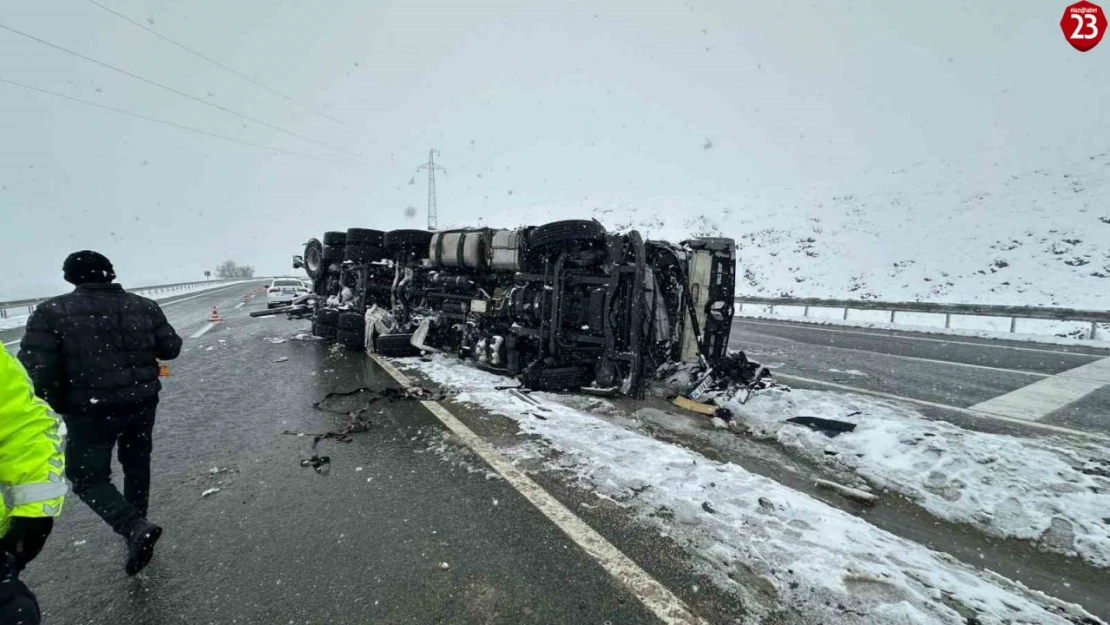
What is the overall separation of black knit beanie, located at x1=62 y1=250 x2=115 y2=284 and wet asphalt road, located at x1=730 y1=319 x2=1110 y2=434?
7.09 metres

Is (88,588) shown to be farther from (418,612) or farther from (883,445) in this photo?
(883,445)

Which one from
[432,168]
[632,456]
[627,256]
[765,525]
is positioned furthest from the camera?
[432,168]

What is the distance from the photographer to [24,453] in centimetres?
148

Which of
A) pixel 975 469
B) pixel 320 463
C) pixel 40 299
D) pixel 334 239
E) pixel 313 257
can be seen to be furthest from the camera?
pixel 40 299

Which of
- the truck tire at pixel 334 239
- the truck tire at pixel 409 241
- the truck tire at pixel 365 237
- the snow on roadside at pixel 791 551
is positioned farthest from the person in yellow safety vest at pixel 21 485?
the truck tire at pixel 334 239

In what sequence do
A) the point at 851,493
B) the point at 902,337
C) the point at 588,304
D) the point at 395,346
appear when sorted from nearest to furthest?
the point at 851,493, the point at 588,304, the point at 395,346, the point at 902,337

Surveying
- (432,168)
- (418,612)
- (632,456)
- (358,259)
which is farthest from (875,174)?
(418,612)

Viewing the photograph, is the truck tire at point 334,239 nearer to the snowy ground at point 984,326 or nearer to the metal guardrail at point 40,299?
the metal guardrail at point 40,299

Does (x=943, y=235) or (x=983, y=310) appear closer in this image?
(x=983, y=310)

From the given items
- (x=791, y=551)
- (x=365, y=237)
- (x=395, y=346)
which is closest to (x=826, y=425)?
(x=791, y=551)

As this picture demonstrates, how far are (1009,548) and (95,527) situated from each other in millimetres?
5601

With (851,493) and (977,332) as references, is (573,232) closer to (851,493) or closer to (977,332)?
(851,493)

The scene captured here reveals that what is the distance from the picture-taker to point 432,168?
1293 inches

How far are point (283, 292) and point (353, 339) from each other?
40.5ft
